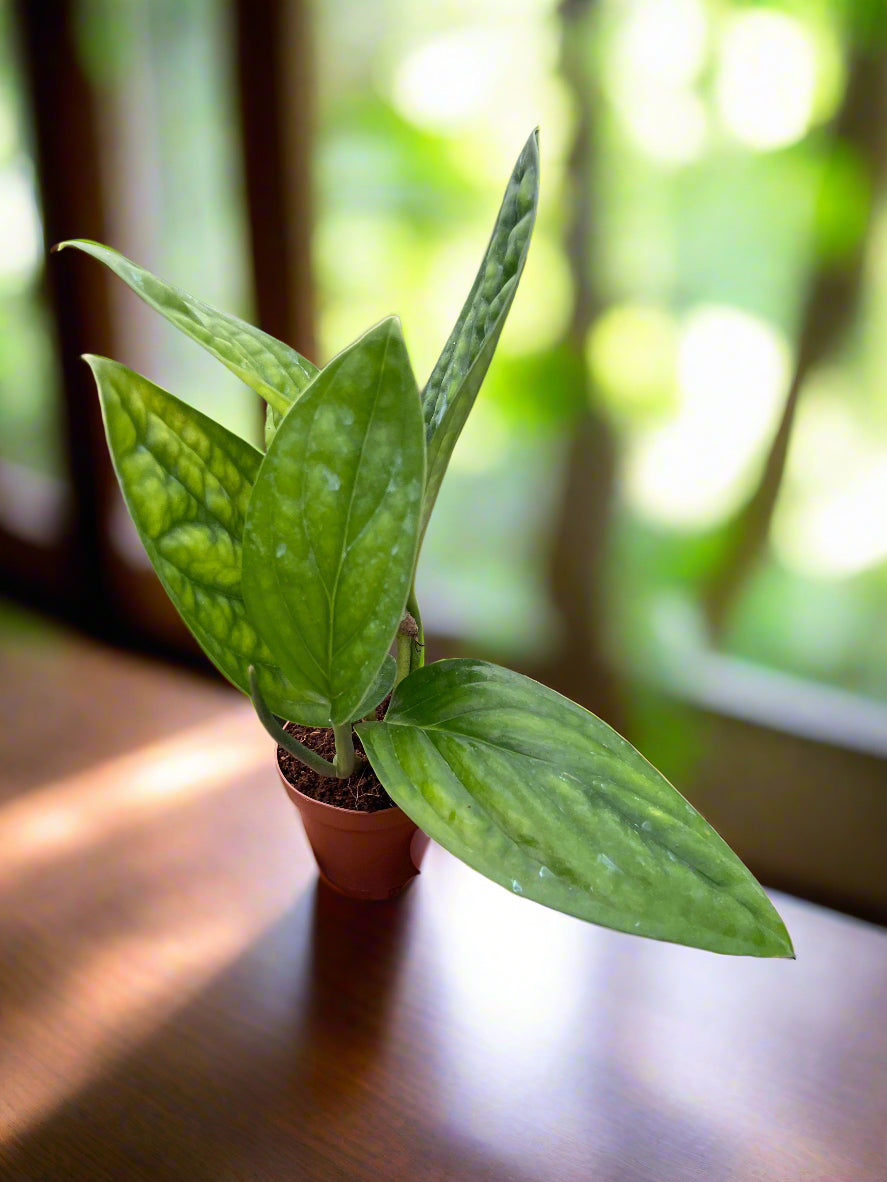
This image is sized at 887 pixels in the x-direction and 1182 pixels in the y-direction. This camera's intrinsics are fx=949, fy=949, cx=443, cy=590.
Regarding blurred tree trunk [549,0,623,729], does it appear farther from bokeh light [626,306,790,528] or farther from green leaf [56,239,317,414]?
Result: green leaf [56,239,317,414]

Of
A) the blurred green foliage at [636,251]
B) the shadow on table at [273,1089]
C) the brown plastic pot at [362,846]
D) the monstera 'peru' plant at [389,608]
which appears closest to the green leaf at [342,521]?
the monstera 'peru' plant at [389,608]

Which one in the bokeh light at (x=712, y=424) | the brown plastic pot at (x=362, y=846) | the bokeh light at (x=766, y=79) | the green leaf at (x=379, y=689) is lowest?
the brown plastic pot at (x=362, y=846)

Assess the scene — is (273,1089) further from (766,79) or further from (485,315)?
(766,79)

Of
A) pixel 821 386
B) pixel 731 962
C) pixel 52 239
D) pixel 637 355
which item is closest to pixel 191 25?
pixel 52 239

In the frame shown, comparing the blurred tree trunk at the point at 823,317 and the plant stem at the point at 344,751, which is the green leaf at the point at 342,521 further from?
the blurred tree trunk at the point at 823,317

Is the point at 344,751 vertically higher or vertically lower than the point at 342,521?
lower

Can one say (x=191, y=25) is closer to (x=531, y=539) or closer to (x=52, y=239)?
(x=52, y=239)

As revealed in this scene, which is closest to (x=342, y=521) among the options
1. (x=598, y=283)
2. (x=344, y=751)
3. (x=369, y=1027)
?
(x=344, y=751)
